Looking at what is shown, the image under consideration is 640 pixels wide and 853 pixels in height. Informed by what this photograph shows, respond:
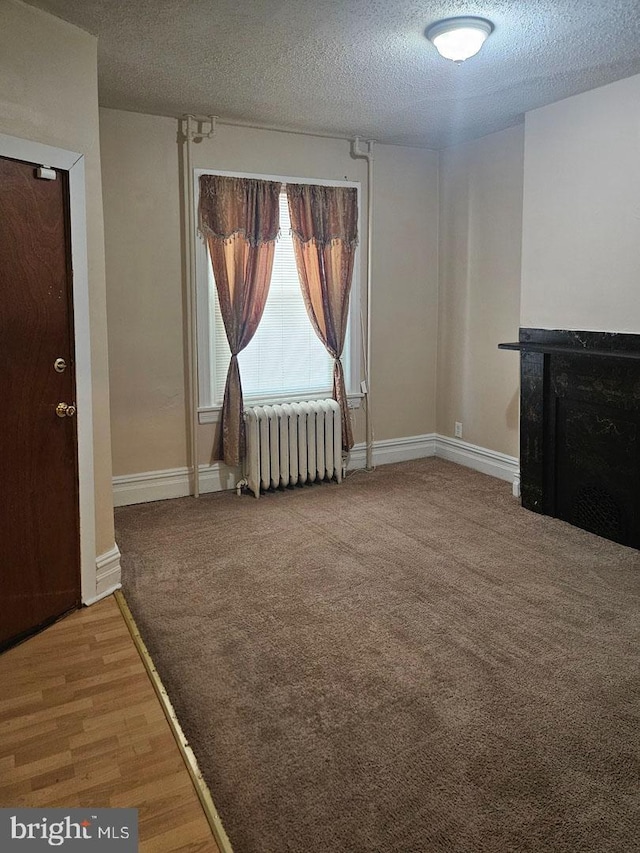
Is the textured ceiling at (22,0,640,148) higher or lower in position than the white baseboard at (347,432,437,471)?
higher

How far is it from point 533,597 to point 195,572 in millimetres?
1727

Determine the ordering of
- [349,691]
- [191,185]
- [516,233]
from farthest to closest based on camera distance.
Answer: [516,233] < [191,185] < [349,691]

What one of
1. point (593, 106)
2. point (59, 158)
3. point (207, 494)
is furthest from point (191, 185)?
point (593, 106)

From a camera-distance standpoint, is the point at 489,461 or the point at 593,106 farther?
the point at 489,461

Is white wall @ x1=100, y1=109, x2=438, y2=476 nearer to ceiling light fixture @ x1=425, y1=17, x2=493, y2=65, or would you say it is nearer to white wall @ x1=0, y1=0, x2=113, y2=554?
white wall @ x1=0, y1=0, x2=113, y2=554

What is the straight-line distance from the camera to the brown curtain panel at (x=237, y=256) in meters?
4.79

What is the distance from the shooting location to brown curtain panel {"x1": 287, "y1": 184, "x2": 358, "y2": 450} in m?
5.10

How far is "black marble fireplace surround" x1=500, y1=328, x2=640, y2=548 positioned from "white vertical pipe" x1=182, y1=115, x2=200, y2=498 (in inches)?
84.3

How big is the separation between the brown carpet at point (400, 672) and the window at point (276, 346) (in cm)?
104

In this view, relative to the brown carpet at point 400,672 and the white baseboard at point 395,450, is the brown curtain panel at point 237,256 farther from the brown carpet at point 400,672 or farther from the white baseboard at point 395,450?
the white baseboard at point 395,450

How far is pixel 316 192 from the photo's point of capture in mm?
5129

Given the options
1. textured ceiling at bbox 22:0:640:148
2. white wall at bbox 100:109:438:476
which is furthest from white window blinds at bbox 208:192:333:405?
textured ceiling at bbox 22:0:640:148

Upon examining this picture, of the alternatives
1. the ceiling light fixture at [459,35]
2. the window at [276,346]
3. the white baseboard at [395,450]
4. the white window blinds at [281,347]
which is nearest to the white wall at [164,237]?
the window at [276,346]

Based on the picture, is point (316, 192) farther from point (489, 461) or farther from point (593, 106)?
point (489, 461)
